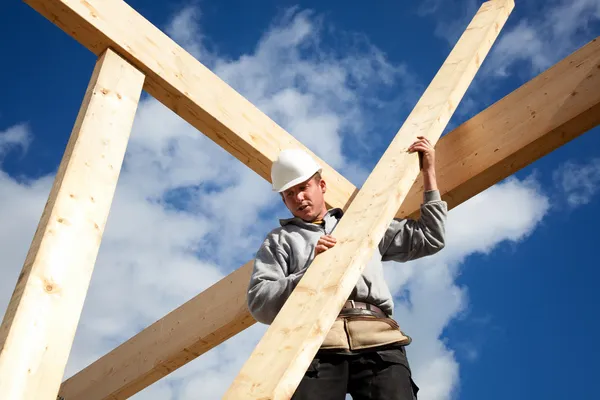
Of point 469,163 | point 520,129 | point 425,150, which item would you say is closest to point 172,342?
point 469,163

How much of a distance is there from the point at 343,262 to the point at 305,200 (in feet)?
2.33

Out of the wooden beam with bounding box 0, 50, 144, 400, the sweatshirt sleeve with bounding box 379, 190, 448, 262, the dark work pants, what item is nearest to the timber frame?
the wooden beam with bounding box 0, 50, 144, 400

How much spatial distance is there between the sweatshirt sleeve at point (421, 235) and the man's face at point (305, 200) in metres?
0.28

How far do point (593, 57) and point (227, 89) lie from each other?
5.31 ft

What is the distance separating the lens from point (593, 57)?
113 inches

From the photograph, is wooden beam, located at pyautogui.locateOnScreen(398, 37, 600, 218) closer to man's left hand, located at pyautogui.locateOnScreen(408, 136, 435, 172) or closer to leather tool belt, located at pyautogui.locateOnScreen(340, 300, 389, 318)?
man's left hand, located at pyautogui.locateOnScreen(408, 136, 435, 172)

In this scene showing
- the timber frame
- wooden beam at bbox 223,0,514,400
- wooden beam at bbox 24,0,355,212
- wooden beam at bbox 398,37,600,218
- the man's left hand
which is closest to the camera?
wooden beam at bbox 223,0,514,400

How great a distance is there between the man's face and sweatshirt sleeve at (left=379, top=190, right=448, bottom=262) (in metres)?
0.28

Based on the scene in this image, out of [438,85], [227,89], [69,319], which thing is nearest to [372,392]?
[69,319]

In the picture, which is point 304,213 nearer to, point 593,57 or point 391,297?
point 391,297

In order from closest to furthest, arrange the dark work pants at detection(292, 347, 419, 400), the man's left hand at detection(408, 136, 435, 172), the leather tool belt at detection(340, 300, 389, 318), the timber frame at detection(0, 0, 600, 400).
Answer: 1. the timber frame at detection(0, 0, 600, 400)
2. the dark work pants at detection(292, 347, 419, 400)
3. the leather tool belt at detection(340, 300, 389, 318)
4. the man's left hand at detection(408, 136, 435, 172)

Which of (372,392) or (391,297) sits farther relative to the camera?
(391,297)

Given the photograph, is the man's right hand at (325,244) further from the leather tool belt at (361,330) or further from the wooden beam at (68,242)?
the wooden beam at (68,242)

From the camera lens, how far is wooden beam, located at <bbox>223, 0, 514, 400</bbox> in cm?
134
